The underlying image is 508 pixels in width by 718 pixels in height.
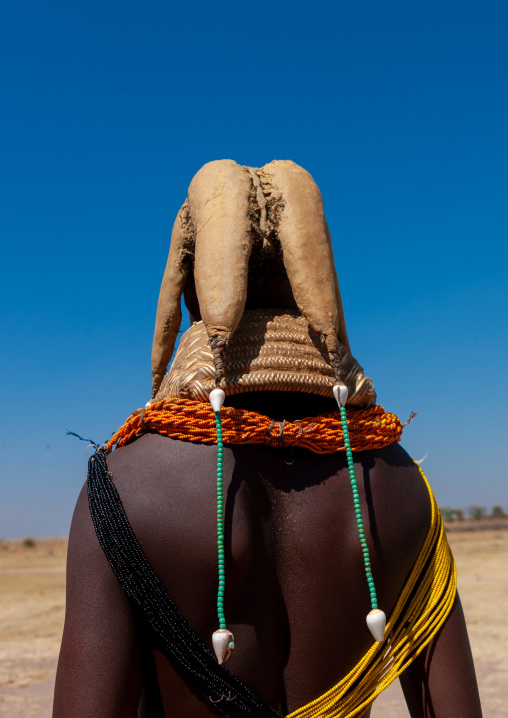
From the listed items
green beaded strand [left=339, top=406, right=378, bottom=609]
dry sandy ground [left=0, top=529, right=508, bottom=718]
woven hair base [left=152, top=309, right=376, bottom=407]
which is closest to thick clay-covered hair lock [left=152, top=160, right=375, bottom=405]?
woven hair base [left=152, top=309, right=376, bottom=407]

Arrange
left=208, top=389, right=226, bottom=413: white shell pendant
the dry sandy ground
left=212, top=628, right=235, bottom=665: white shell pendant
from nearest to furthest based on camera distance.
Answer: left=212, top=628, right=235, bottom=665: white shell pendant < left=208, top=389, right=226, bottom=413: white shell pendant < the dry sandy ground

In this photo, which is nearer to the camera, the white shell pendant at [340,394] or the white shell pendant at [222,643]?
the white shell pendant at [222,643]

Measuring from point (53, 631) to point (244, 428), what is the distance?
9058mm

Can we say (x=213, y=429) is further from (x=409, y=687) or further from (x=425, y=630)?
(x=409, y=687)

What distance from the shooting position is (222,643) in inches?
59.1

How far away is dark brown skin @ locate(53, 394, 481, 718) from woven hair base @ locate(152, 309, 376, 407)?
0.12 meters

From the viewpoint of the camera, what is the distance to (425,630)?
1.80 m

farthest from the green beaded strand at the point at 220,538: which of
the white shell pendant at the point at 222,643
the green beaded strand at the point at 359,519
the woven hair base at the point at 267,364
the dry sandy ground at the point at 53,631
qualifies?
the dry sandy ground at the point at 53,631

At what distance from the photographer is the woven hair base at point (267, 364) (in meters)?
1.72

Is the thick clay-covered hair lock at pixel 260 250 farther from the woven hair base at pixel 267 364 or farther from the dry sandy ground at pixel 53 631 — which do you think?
the dry sandy ground at pixel 53 631

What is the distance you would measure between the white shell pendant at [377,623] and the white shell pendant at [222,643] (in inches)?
13.9

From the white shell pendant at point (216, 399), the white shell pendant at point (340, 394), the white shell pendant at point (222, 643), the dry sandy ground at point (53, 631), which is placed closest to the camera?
the white shell pendant at point (222, 643)

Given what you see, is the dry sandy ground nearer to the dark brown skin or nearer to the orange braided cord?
the dark brown skin

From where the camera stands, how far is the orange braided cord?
167cm
